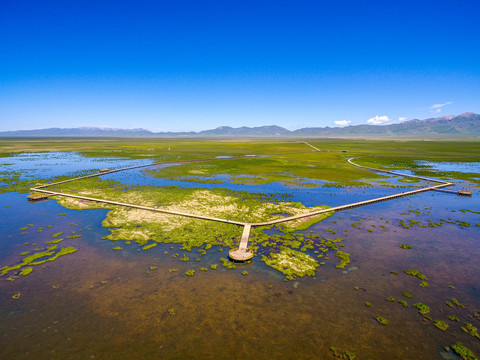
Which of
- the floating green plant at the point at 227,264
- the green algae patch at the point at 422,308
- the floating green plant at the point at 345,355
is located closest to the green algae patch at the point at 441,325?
the green algae patch at the point at 422,308

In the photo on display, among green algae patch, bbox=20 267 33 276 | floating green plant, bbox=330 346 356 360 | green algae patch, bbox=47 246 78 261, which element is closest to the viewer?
floating green plant, bbox=330 346 356 360

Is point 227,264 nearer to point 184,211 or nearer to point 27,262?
point 184,211

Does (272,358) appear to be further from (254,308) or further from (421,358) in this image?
(421,358)

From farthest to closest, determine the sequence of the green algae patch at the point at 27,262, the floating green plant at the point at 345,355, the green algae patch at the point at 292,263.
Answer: the green algae patch at the point at 292,263 < the green algae patch at the point at 27,262 < the floating green plant at the point at 345,355

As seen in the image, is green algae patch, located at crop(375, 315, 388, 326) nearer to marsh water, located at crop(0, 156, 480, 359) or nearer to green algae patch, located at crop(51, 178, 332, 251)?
marsh water, located at crop(0, 156, 480, 359)

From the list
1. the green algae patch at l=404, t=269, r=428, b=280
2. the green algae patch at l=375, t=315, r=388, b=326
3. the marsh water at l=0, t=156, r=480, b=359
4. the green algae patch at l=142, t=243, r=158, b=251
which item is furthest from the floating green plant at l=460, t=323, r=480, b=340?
the green algae patch at l=142, t=243, r=158, b=251

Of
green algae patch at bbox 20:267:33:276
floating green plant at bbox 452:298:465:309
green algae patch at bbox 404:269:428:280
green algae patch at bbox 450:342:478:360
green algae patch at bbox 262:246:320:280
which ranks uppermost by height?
green algae patch at bbox 20:267:33:276

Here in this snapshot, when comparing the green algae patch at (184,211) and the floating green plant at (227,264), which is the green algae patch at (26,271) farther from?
the floating green plant at (227,264)
